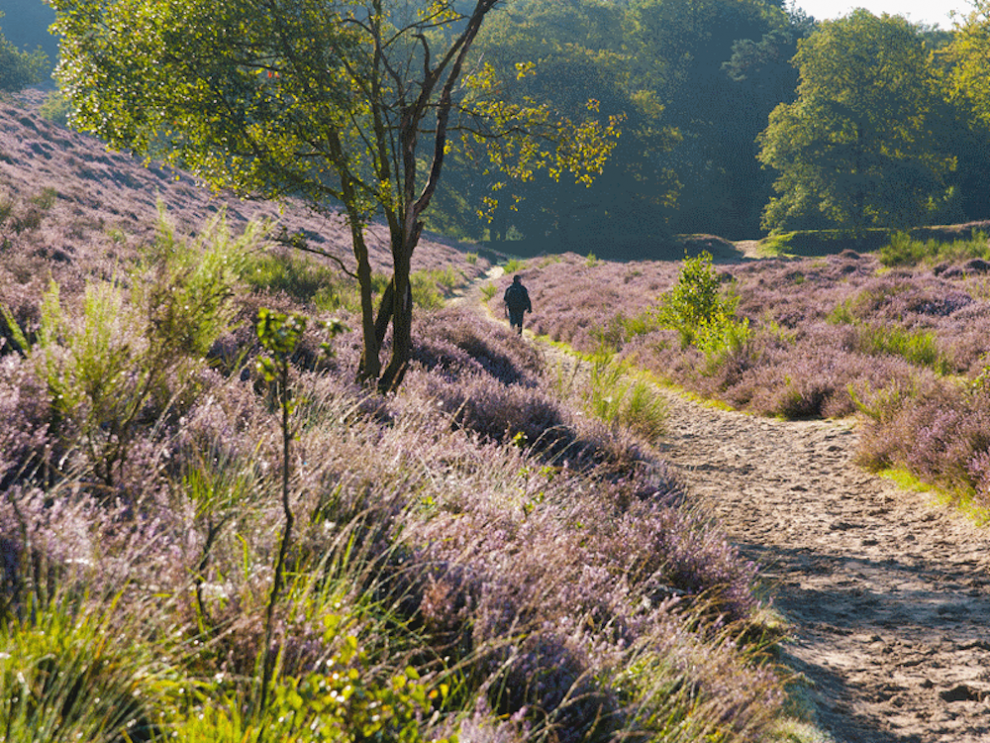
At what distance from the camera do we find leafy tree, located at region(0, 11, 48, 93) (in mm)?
41103

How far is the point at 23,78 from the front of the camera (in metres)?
42.7

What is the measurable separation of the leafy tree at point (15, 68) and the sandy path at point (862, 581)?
176 ft

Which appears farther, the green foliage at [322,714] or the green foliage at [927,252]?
the green foliage at [927,252]

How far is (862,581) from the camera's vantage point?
4.39 meters

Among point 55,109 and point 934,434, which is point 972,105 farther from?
point 55,109

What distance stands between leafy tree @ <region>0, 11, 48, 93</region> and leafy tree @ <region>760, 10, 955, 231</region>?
5935 cm

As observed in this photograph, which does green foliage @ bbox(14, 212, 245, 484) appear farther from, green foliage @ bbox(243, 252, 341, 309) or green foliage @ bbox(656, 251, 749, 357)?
green foliage @ bbox(656, 251, 749, 357)

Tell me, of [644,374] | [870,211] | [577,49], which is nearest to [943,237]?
[870,211]

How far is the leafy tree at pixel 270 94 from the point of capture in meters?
5.58

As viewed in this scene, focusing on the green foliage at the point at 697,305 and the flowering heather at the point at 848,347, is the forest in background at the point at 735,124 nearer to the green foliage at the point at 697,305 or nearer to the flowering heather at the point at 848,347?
the flowering heather at the point at 848,347

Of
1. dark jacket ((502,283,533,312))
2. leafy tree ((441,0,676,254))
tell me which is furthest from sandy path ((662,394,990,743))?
leafy tree ((441,0,676,254))

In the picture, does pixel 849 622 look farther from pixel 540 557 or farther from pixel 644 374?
pixel 644 374

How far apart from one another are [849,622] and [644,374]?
28.7 feet

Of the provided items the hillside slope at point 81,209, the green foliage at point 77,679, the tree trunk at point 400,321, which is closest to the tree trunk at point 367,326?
the tree trunk at point 400,321
